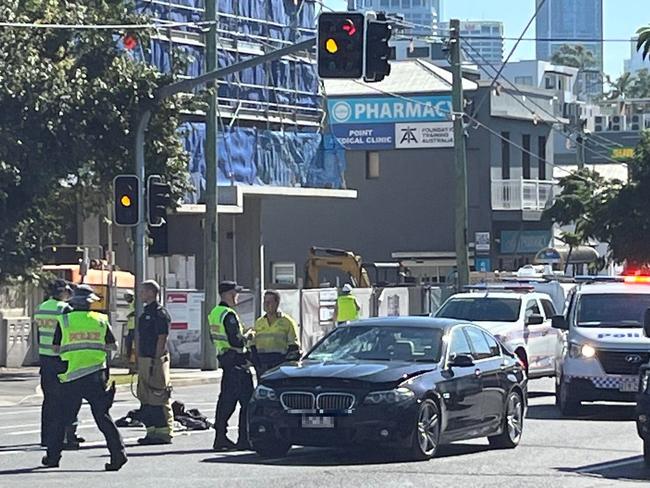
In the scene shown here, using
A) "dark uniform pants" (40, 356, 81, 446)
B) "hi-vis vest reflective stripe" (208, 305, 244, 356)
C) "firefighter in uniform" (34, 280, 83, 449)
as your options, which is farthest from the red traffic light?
"dark uniform pants" (40, 356, 81, 446)

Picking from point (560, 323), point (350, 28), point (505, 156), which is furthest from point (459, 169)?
point (505, 156)

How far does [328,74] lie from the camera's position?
22.5m

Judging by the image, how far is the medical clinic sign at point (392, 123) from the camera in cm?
5919

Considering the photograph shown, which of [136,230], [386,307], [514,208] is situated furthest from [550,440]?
[514,208]

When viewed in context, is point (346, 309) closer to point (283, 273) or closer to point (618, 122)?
point (283, 273)

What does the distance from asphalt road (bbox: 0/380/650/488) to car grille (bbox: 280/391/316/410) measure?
1.84 ft

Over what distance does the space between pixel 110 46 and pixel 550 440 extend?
1638 cm

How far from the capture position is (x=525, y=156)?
6281 centimetres

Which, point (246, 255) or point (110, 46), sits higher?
point (110, 46)

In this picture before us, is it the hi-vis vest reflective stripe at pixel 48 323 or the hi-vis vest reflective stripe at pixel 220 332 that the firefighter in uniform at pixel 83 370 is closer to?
the hi-vis vest reflective stripe at pixel 48 323

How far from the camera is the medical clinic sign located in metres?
59.2

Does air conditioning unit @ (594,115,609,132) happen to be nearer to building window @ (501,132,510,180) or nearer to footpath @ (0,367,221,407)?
building window @ (501,132,510,180)

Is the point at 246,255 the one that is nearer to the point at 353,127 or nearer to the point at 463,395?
the point at 353,127

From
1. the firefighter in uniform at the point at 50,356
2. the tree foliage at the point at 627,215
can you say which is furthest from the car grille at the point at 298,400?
the tree foliage at the point at 627,215
